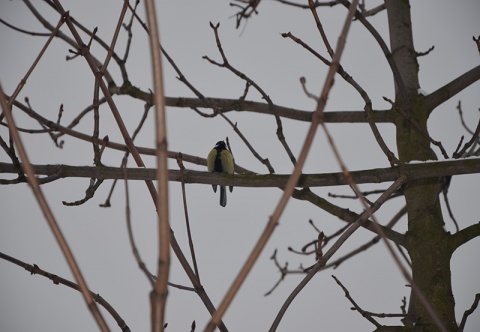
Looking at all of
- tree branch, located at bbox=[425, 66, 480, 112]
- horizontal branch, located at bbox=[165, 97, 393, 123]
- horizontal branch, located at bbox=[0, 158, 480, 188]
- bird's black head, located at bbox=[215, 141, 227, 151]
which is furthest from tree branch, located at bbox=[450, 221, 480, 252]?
bird's black head, located at bbox=[215, 141, 227, 151]

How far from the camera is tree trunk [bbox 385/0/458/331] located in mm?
2152

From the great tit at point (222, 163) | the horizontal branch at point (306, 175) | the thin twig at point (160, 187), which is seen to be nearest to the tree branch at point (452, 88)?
the horizontal branch at point (306, 175)

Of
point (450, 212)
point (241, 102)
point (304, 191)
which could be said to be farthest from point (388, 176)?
point (241, 102)

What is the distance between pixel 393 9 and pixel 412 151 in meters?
1.06

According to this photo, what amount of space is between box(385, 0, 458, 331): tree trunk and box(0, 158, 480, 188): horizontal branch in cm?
29

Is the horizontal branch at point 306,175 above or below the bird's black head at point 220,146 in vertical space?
below

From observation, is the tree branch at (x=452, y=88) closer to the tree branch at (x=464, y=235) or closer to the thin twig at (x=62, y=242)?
the tree branch at (x=464, y=235)

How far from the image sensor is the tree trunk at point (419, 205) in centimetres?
215

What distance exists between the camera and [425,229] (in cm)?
239

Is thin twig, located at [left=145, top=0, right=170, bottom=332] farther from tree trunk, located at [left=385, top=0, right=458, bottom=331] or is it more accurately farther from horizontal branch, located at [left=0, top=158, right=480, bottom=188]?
tree trunk, located at [left=385, top=0, right=458, bottom=331]

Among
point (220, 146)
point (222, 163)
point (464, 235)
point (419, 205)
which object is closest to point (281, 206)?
point (464, 235)

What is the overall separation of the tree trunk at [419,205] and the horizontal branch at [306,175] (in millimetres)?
291

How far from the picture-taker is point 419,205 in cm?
252

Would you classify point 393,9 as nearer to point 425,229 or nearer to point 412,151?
point 412,151
